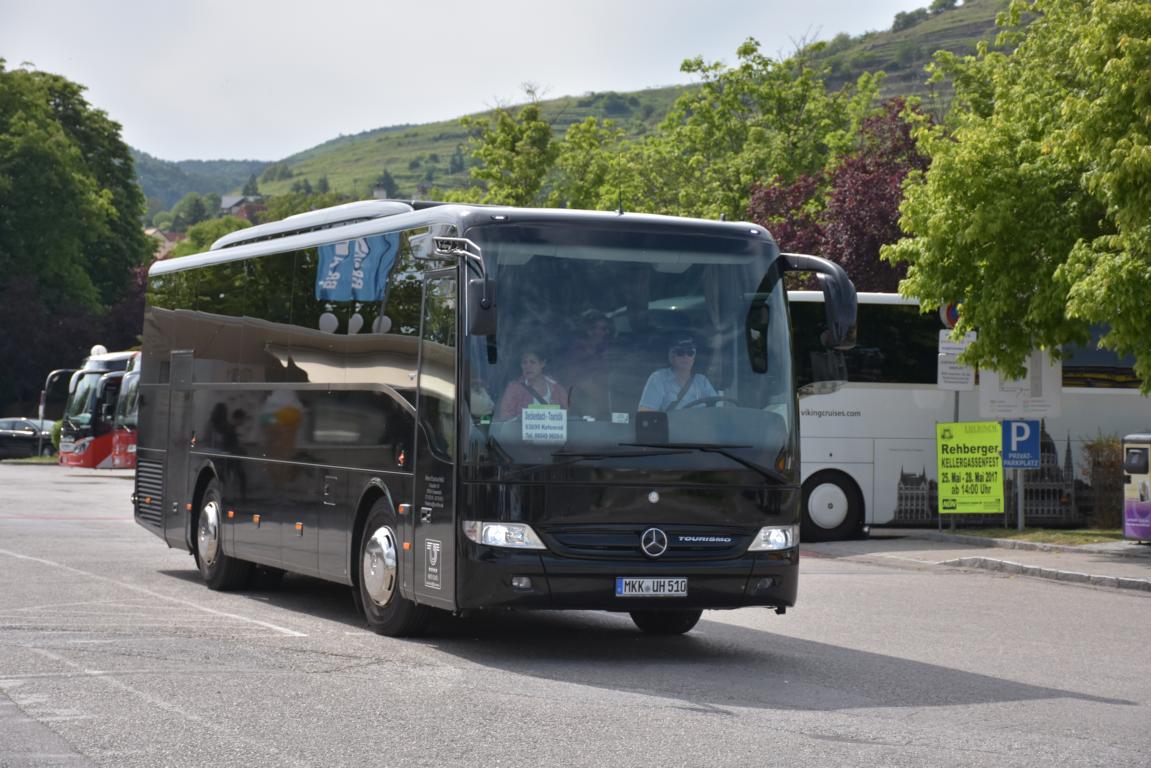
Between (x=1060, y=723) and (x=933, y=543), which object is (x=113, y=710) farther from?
(x=933, y=543)

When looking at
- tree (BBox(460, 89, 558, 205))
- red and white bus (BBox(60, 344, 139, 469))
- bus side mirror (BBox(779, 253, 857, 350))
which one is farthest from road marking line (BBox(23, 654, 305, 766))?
tree (BBox(460, 89, 558, 205))

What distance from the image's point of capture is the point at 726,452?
11734mm

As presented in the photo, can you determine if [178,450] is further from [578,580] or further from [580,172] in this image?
[580,172]

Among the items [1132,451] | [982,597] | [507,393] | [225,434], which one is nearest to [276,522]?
[225,434]

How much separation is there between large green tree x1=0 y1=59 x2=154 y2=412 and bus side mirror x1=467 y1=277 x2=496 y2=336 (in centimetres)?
6605

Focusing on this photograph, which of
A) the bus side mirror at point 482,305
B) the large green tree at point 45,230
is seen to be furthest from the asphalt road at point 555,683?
the large green tree at point 45,230

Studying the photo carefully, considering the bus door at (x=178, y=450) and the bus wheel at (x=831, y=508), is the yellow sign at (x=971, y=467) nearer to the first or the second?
the bus wheel at (x=831, y=508)

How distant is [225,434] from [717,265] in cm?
592

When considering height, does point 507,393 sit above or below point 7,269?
below

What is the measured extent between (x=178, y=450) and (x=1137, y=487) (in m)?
12.2

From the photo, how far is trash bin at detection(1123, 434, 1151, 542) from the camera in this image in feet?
73.4

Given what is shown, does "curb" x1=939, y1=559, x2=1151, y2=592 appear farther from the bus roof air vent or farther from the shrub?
the bus roof air vent

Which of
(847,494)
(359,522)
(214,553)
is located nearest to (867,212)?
(847,494)

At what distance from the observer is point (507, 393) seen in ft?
37.5
